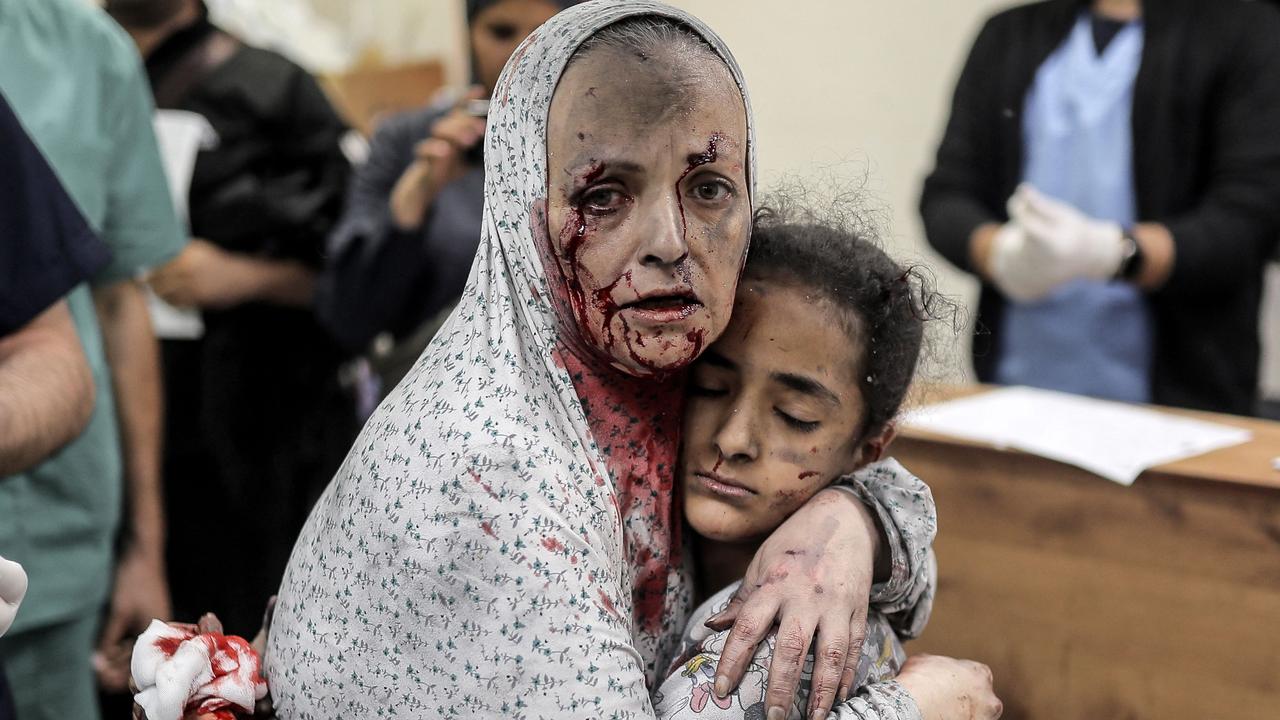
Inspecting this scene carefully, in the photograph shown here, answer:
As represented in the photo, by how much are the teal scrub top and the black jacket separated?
53.0 inches

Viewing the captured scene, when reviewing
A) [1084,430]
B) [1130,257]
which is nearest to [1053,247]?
[1130,257]

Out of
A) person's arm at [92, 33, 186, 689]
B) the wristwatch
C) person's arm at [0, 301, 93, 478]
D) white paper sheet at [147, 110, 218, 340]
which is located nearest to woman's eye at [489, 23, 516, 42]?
person's arm at [92, 33, 186, 689]

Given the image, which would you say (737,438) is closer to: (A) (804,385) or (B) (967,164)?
(A) (804,385)

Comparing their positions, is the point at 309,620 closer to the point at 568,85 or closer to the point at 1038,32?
the point at 568,85

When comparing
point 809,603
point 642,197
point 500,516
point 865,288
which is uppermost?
point 642,197

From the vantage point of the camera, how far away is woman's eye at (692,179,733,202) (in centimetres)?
92

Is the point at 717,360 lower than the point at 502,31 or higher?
lower

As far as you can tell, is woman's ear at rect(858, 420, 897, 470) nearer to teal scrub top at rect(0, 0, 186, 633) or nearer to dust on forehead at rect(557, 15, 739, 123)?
dust on forehead at rect(557, 15, 739, 123)

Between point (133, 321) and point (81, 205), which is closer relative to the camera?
point (81, 205)

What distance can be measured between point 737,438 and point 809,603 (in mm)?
153

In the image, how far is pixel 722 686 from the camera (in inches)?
36.2

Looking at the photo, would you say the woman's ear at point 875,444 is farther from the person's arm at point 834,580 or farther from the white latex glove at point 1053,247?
the white latex glove at point 1053,247

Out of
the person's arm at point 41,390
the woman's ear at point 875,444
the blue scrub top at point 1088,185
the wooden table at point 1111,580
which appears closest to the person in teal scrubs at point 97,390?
the person's arm at point 41,390

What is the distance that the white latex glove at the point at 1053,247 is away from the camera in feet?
6.86
